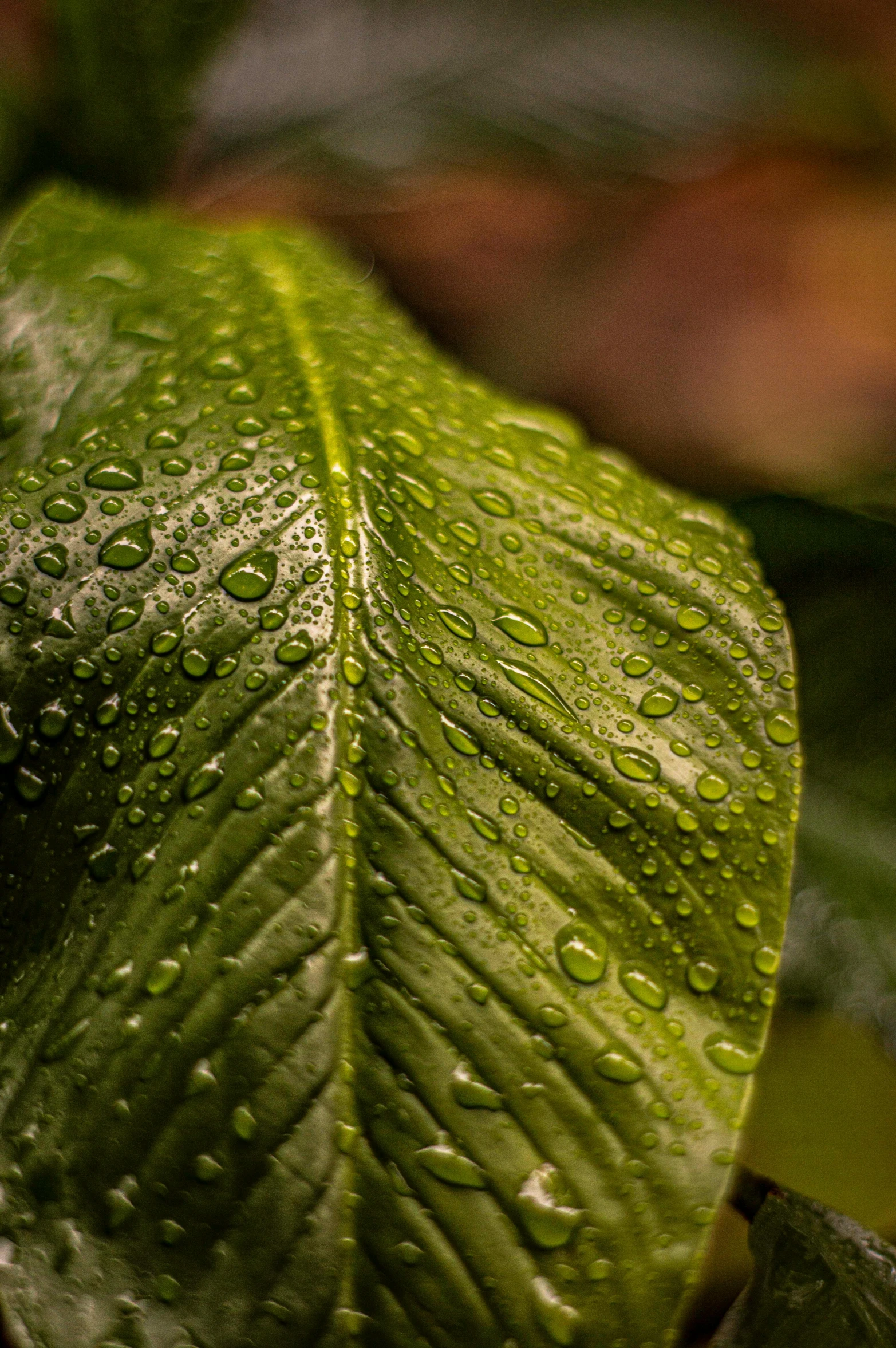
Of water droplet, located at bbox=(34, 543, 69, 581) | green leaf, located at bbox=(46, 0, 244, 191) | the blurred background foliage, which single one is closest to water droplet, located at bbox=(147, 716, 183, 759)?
water droplet, located at bbox=(34, 543, 69, 581)

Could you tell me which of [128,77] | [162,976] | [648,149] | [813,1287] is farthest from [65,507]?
[648,149]

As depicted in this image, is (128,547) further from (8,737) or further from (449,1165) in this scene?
(449,1165)

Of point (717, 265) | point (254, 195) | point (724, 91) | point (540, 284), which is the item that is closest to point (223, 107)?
point (724, 91)

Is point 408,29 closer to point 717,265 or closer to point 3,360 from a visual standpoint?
point 3,360

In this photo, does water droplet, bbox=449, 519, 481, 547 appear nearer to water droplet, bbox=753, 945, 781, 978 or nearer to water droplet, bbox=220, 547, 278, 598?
water droplet, bbox=220, 547, 278, 598

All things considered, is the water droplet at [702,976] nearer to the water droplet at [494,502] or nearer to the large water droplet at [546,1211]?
the large water droplet at [546,1211]
